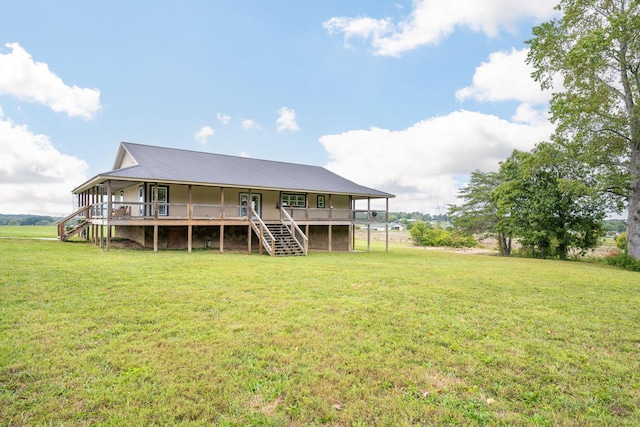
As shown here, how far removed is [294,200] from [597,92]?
18400 millimetres

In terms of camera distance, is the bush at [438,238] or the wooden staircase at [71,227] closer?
the wooden staircase at [71,227]

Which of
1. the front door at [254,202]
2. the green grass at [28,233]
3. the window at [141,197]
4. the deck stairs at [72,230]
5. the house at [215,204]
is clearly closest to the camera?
the house at [215,204]

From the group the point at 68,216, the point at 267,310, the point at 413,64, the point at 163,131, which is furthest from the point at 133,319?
the point at 163,131

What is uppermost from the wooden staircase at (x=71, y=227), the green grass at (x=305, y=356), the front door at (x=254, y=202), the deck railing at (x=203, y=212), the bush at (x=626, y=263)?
the front door at (x=254, y=202)

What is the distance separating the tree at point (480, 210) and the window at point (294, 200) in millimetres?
17532

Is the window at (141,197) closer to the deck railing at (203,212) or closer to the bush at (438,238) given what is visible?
the deck railing at (203,212)

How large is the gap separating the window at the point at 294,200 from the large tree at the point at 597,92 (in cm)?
1525

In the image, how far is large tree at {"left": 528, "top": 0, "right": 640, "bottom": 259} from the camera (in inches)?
710

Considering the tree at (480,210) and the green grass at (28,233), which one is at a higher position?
the tree at (480,210)

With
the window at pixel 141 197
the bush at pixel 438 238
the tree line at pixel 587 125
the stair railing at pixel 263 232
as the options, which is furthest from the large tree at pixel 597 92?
the window at pixel 141 197

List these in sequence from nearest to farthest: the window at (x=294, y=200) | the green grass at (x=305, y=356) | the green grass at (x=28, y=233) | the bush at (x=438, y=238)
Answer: the green grass at (x=305, y=356)
the window at (x=294, y=200)
the green grass at (x=28, y=233)
the bush at (x=438, y=238)

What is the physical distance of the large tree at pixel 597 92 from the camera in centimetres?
1803

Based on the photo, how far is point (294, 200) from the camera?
915 inches

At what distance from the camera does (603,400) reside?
360cm
